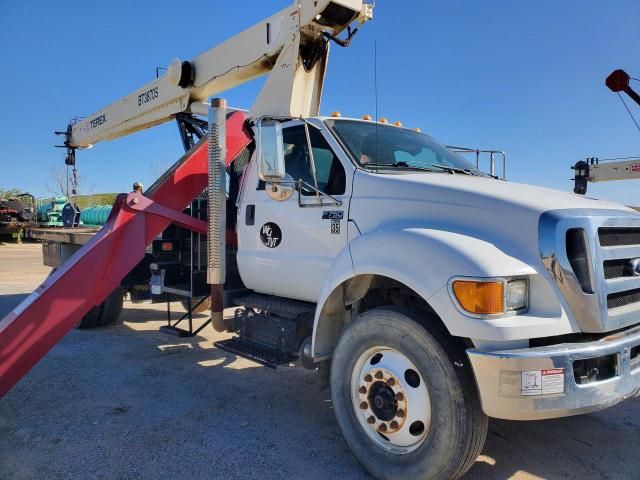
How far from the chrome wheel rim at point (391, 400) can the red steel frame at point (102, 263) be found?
2466mm

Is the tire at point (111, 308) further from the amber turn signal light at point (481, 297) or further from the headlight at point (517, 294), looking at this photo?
the headlight at point (517, 294)

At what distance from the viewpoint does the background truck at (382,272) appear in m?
2.39

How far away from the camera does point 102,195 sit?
123 ft

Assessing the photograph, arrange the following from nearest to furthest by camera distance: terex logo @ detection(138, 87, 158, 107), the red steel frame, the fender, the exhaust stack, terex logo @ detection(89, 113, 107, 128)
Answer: the fender → the red steel frame → the exhaust stack → terex logo @ detection(138, 87, 158, 107) → terex logo @ detection(89, 113, 107, 128)

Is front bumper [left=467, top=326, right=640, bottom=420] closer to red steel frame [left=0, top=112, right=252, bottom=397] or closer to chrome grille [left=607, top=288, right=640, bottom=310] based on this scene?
chrome grille [left=607, top=288, right=640, bottom=310]

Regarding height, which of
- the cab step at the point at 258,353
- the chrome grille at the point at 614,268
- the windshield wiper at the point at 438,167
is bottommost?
the cab step at the point at 258,353

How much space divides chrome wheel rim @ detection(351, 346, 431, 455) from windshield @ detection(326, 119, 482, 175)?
138 centimetres

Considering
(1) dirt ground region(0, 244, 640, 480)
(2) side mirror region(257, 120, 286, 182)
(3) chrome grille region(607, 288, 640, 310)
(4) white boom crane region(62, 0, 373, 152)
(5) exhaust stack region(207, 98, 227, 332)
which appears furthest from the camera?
(4) white boom crane region(62, 0, 373, 152)

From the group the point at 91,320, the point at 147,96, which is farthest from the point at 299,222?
the point at 147,96

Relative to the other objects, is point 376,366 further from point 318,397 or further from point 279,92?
point 279,92

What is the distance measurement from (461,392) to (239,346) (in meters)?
2.19

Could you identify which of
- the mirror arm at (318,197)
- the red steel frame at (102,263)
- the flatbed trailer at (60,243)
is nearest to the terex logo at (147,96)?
the flatbed trailer at (60,243)

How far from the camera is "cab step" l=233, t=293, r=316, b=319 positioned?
3.77 meters

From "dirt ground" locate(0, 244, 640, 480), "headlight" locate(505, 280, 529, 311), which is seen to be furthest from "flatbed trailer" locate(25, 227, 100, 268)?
"headlight" locate(505, 280, 529, 311)
